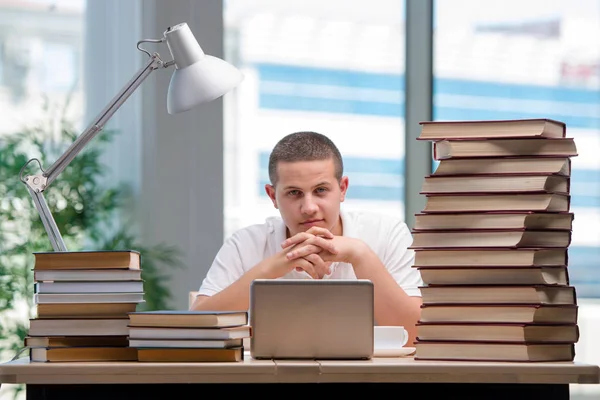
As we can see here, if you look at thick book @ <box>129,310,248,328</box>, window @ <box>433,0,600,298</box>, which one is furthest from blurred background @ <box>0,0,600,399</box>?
thick book @ <box>129,310,248,328</box>

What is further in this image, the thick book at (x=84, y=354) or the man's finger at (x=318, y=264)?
the man's finger at (x=318, y=264)

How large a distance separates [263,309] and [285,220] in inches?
37.8

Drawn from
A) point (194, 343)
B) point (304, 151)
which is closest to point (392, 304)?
point (304, 151)

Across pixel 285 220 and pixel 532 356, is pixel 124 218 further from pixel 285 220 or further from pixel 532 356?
pixel 532 356

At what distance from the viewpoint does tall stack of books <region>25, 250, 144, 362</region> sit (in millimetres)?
1782

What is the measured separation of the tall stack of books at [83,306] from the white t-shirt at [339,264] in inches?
37.3

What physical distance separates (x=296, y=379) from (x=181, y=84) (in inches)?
31.5

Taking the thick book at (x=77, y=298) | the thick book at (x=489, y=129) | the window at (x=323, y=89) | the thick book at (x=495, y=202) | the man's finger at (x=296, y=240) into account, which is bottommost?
the thick book at (x=77, y=298)

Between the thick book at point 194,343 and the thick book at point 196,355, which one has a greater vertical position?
the thick book at point 194,343

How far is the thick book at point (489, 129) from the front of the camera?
181cm

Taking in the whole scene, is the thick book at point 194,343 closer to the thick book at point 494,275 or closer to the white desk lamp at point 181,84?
the thick book at point 494,275

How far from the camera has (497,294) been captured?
1767mm

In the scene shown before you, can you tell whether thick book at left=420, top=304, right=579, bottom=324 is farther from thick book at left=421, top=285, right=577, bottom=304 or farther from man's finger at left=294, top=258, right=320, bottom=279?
man's finger at left=294, top=258, right=320, bottom=279

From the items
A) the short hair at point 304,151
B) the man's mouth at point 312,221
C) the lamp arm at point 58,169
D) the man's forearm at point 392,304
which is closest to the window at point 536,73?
the short hair at point 304,151
